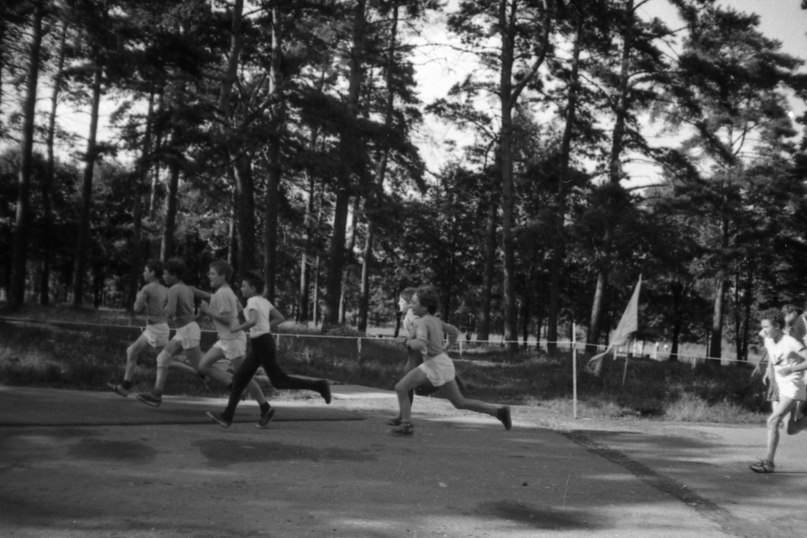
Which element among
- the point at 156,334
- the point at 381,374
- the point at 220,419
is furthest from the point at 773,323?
the point at 381,374

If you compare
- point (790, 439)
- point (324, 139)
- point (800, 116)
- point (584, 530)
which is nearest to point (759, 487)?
point (584, 530)

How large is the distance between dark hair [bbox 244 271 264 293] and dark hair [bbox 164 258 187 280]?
1.40 m

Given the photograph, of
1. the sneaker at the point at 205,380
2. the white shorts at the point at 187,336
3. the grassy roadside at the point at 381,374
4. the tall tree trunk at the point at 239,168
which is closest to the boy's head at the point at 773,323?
the grassy roadside at the point at 381,374

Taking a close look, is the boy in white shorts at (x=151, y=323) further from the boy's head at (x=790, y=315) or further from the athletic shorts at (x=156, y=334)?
the boy's head at (x=790, y=315)

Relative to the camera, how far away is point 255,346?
8.69 meters

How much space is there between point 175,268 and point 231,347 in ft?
4.35

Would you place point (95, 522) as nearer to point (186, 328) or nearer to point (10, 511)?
point (10, 511)

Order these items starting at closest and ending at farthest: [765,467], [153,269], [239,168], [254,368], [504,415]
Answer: [765,467] → [254,368] → [504,415] → [153,269] → [239,168]

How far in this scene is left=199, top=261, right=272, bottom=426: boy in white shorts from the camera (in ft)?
29.7

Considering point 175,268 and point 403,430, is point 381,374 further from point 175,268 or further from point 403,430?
point 403,430

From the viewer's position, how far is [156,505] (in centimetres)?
529

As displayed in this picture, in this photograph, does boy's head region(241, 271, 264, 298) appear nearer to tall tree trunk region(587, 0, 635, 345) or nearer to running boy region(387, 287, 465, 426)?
running boy region(387, 287, 465, 426)

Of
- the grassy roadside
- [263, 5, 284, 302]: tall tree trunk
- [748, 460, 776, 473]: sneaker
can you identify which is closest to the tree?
the grassy roadside

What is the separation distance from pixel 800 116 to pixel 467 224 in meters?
21.8
